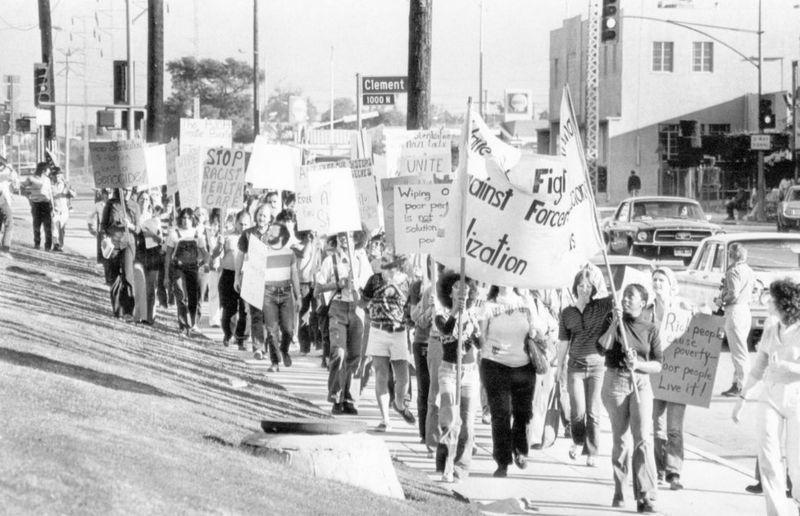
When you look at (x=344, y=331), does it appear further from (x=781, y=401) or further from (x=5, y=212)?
(x=5, y=212)

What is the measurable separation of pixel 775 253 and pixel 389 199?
5765 mm

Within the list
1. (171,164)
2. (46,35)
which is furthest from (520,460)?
(46,35)

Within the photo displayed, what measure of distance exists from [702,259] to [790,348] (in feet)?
38.7

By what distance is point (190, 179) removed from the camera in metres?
20.4

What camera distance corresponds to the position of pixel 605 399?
35.5 feet

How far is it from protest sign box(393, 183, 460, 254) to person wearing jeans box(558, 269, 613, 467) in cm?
242

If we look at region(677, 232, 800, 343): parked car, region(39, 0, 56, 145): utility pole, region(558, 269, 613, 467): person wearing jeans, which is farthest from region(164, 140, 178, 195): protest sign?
region(39, 0, 56, 145): utility pole

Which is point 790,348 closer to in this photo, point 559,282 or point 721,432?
point 559,282

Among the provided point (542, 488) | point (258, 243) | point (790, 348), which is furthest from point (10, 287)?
point (790, 348)

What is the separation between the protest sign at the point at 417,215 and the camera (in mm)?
14742

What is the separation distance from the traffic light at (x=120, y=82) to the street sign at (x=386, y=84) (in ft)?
60.1

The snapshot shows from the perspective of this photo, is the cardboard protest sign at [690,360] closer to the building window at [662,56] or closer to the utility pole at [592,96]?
the utility pole at [592,96]

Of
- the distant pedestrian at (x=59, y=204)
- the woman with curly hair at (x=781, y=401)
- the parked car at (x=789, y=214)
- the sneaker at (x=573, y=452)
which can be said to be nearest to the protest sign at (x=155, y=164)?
the distant pedestrian at (x=59, y=204)

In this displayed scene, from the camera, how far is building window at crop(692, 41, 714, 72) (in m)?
82.7
